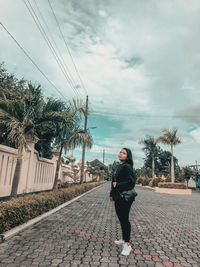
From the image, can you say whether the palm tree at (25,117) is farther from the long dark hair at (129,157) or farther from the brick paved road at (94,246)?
the long dark hair at (129,157)

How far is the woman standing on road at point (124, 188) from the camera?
3.44m

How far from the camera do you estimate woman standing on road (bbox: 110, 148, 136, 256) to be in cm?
344

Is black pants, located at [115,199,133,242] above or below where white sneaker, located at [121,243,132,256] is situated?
above

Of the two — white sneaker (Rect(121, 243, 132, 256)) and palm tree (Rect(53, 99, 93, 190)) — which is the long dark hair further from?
palm tree (Rect(53, 99, 93, 190))

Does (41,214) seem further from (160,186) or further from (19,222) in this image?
(160,186)

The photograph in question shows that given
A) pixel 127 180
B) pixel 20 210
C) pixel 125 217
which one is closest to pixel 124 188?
pixel 127 180

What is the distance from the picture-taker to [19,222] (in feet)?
16.1

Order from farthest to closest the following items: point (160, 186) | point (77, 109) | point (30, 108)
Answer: point (160, 186) < point (77, 109) < point (30, 108)

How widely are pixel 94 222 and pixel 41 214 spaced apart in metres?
1.76

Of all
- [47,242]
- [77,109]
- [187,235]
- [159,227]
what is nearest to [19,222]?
[47,242]

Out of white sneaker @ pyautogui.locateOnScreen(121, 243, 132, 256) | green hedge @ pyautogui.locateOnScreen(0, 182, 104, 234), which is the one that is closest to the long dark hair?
white sneaker @ pyautogui.locateOnScreen(121, 243, 132, 256)

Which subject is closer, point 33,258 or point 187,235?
point 33,258

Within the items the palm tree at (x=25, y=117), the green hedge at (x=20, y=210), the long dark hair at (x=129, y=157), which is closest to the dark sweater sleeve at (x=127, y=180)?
the long dark hair at (x=129, y=157)

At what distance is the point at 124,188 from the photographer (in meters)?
3.50
